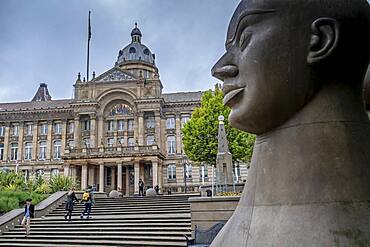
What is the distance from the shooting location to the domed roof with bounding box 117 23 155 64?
66438mm

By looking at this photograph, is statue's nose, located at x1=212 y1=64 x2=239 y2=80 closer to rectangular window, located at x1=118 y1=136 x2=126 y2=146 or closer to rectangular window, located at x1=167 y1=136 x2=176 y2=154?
rectangular window, located at x1=118 y1=136 x2=126 y2=146

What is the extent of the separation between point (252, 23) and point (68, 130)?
53956 mm

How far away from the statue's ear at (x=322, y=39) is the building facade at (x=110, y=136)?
41616mm

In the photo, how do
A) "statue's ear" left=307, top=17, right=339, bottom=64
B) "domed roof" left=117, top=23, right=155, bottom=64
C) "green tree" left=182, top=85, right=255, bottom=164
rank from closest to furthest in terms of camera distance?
"statue's ear" left=307, top=17, right=339, bottom=64 → "green tree" left=182, top=85, right=255, bottom=164 → "domed roof" left=117, top=23, right=155, bottom=64

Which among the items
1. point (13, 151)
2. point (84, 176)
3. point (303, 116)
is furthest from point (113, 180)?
point (303, 116)

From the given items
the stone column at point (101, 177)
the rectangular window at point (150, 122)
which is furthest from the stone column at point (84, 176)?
the rectangular window at point (150, 122)

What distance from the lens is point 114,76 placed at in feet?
164

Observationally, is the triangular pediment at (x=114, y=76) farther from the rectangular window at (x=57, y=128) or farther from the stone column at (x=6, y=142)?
the stone column at (x=6, y=142)

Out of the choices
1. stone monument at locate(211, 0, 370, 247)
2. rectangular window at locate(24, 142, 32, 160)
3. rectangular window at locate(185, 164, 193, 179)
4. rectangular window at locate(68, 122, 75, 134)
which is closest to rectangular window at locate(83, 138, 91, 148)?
rectangular window at locate(68, 122, 75, 134)

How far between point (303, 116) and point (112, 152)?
42692 mm

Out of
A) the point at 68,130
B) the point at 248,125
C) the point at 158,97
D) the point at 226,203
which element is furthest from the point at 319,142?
the point at 68,130

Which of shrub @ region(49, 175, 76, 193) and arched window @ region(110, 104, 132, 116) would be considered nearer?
shrub @ region(49, 175, 76, 193)

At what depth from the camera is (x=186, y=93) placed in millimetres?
57781

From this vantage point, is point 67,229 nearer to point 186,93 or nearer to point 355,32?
point 355,32
